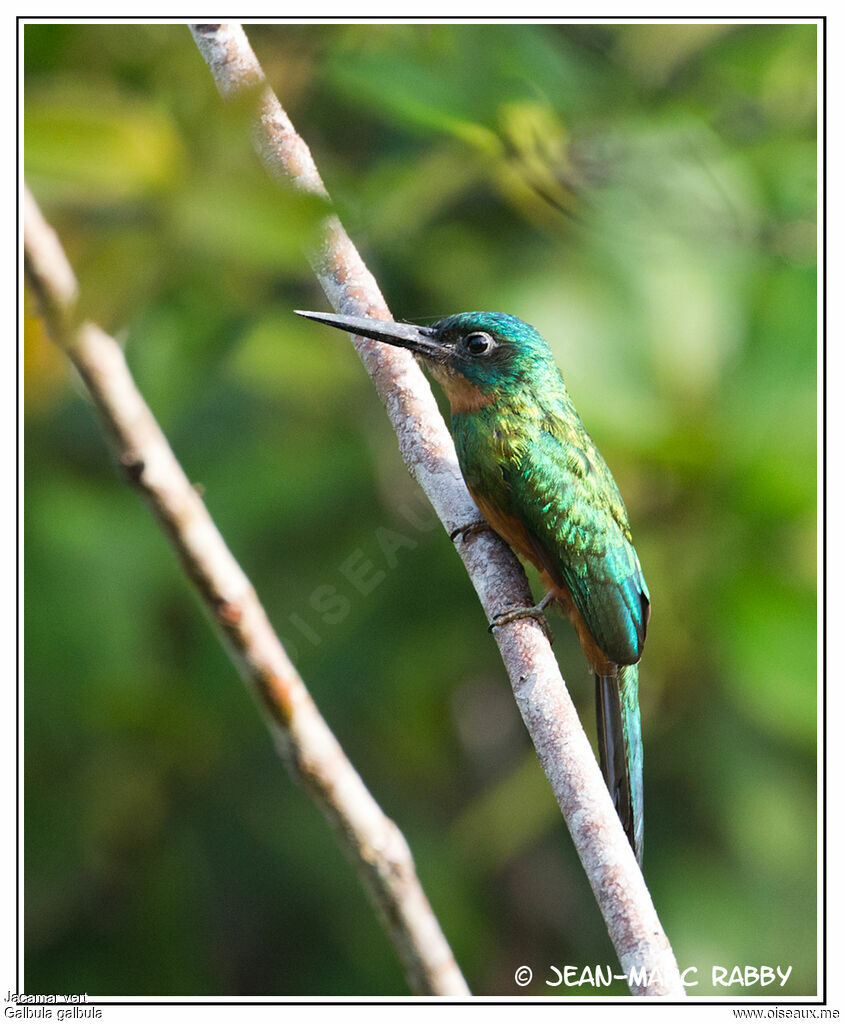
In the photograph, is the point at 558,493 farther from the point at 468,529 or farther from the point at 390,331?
the point at 390,331

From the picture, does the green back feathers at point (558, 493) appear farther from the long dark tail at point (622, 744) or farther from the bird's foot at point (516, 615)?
the bird's foot at point (516, 615)

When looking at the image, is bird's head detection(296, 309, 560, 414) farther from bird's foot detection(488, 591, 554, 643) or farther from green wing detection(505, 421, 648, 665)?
bird's foot detection(488, 591, 554, 643)

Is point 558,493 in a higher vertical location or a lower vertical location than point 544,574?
higher

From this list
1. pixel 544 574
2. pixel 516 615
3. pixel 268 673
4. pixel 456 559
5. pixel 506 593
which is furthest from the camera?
pixel 456 559

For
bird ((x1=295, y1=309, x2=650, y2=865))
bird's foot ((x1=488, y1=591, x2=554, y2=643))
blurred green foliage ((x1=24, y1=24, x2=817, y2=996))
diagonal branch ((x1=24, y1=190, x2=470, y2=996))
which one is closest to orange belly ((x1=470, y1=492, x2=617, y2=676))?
bird ((x1=295, y1=309, x2=650, y2=865))

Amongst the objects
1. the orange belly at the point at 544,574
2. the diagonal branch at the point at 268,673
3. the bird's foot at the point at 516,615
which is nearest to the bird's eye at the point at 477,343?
the orange belly at the point at 544,574

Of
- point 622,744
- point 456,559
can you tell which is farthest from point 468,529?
point 456,559

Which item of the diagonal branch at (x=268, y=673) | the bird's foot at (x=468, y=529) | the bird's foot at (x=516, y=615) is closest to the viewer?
the diagonal branch at (x=268, y=673)
